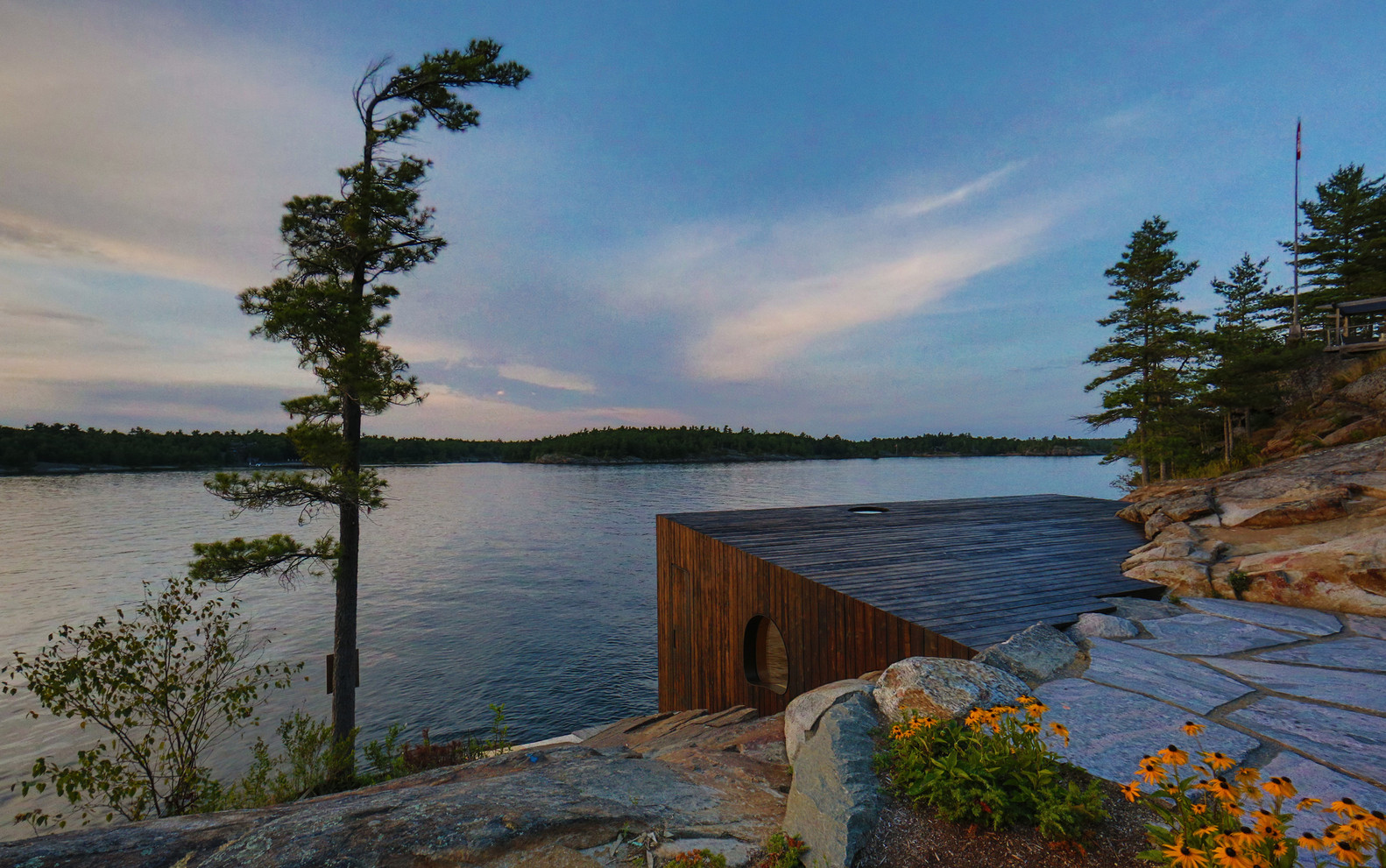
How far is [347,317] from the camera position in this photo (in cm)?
829

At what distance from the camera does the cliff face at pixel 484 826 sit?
2188mm

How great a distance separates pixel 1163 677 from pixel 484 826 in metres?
3.94

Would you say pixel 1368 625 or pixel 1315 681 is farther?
pixel 1368 625

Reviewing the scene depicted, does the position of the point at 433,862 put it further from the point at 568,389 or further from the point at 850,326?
the point at 568,389

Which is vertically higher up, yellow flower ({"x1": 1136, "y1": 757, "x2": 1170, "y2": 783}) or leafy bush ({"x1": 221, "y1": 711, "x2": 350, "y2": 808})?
yellow flower ({"x1": 1136, "y1": 757, "x2": 1170, "y2": 783})

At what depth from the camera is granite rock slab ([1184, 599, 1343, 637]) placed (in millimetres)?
4092

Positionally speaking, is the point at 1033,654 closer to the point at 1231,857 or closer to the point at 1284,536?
the point at 1231,857

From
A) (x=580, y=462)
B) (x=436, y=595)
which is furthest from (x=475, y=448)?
(x=436, y=595)

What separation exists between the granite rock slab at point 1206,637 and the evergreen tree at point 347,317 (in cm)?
923

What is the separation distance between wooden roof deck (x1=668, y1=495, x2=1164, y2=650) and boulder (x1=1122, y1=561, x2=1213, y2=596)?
0.67ft

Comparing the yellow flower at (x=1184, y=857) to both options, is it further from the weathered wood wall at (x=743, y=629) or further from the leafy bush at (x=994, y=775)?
the weathered wood wall at (x=743, y=629)

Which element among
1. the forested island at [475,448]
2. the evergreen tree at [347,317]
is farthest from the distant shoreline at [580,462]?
the evergreen tree at [347,317]

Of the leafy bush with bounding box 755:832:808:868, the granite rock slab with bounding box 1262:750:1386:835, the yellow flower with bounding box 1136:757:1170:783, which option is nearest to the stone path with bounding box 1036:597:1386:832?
the granite rock slab with bounding box 1262:750:1386:835

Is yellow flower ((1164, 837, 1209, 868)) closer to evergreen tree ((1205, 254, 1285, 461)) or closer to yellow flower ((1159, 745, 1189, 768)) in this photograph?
yellow flower ((1159, 745, 1189, 768))
